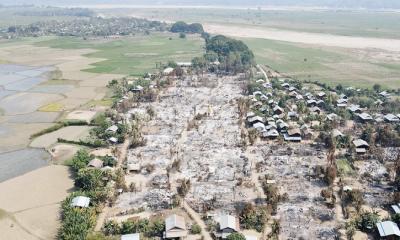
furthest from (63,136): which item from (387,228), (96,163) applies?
(387,228)

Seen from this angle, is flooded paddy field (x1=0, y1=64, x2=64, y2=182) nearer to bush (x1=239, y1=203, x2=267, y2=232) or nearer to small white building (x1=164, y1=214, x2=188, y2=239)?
small white building (x1=164, y1=214, x2=188, y2=239)

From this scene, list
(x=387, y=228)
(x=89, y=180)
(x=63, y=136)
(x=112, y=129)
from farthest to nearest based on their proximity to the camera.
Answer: (x=63, y=136)
(x=112, y=129)
(x=89, y=180)
(x=387, y=228)

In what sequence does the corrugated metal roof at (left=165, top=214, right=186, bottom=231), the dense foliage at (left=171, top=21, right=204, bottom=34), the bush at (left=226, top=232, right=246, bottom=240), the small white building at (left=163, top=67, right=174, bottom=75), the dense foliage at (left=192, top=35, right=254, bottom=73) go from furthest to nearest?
1. the dense foliage at (left=171, top=21, right=204, bottom=34)
2. the dense foliage at (left=192, top=35, right=254, bottom=73)
3. the small white building at (left=163, top=67, right=174, bottom=75)
4. the corrugated metal roof at (left=165, top=214, right=186, bottom=231)
5. the bush at (left=226, top=232, right=246, bottom=240)

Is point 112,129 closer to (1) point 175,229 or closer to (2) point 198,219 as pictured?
(2) point 198,219

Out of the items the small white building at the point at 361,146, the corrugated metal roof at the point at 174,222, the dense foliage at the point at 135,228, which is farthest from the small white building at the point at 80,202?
the small white building at the point at 361,146

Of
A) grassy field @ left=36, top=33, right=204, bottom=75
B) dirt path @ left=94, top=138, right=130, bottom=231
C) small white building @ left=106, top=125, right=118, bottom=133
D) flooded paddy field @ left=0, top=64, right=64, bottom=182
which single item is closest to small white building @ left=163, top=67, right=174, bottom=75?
grassy field @ left=36, top=33, right=204, bottom=75


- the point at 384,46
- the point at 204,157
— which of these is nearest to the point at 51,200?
the point at 204,157
